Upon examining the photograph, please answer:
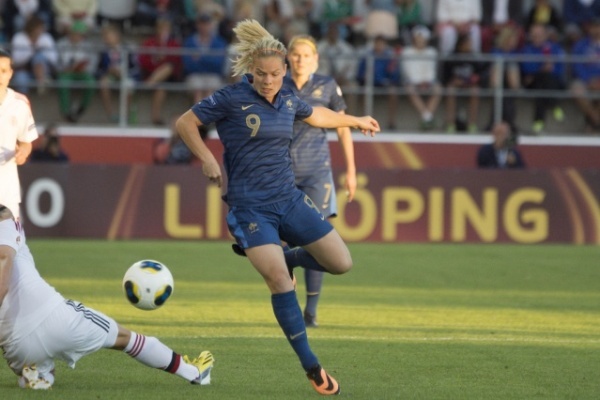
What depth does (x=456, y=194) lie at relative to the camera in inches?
741

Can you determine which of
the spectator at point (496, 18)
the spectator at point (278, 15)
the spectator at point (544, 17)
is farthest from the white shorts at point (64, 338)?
the spectator at point (544, 17)

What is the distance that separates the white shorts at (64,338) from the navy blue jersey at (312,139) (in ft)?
11.3

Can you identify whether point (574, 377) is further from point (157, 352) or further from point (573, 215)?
point (573, 215)

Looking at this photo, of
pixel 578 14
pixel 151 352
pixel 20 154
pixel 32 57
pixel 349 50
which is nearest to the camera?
pixel 151 352

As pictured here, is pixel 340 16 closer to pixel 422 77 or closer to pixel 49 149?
pixel 422 77

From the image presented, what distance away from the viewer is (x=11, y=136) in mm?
8836

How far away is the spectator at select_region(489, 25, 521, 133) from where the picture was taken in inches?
829

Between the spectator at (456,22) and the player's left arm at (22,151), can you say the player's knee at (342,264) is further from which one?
the spectator at (456,22)

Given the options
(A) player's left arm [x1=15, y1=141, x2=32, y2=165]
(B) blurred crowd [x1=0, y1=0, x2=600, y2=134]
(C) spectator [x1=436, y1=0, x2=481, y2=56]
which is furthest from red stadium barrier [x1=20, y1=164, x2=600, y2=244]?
(A) player's left arm [x1=15, y1=141, x2=32, y2=165]

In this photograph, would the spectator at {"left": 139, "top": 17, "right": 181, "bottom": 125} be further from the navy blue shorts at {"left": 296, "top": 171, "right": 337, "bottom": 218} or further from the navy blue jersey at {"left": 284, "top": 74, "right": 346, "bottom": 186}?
the navy blue shorts at {"left": 296, "top": 171, "right": 337, "bottom": 218}

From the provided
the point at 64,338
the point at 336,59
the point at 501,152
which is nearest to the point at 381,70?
the point at 336,59

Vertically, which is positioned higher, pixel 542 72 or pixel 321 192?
pixel 321 192

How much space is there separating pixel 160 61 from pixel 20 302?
14156 mm

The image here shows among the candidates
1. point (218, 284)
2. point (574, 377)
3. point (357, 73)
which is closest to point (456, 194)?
point (357, 73)
